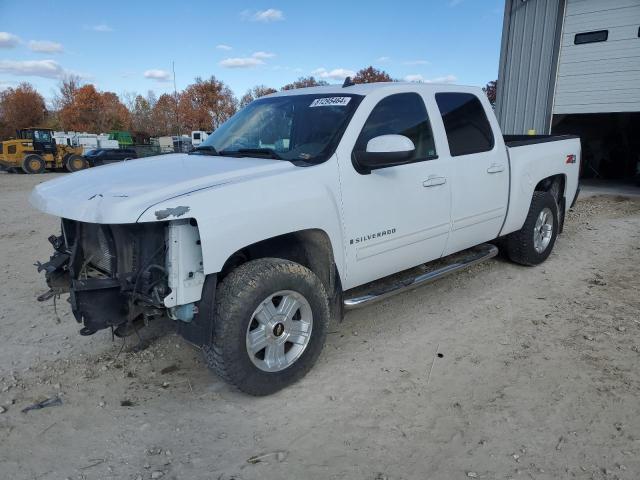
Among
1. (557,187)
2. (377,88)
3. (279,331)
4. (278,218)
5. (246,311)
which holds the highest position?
(377,88)

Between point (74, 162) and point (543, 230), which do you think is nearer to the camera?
point (543, 230)

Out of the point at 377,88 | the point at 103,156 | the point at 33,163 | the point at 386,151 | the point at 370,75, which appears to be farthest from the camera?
the point at 370,75

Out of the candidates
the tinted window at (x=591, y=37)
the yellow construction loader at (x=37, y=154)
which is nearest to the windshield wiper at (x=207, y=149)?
the tinted window at (x=591, y=37)

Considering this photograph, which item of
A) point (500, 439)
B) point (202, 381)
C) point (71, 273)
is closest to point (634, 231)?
point (500, 439)

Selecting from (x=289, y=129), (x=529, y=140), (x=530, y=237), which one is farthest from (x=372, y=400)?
(x=529, y=140)

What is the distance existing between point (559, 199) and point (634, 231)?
2.49 meters

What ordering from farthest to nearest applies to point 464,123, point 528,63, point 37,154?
point 37,154 < point 528,63 < point 464,123

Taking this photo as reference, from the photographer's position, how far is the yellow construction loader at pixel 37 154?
79.5ft

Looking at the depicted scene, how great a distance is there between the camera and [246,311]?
9.39ft

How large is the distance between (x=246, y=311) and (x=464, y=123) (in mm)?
2765

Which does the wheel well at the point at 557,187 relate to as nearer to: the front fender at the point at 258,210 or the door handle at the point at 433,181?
the door handle at the point at 433,181

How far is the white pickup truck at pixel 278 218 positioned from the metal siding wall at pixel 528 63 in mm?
9674

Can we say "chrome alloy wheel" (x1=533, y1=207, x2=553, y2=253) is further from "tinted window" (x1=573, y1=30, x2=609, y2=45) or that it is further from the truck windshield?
"tinted window" (x1=573, y1=30, x2=609, y2=45)

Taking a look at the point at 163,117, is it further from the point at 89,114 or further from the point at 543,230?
the point at 543,230
